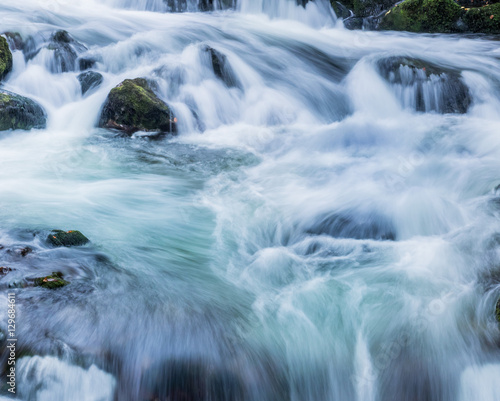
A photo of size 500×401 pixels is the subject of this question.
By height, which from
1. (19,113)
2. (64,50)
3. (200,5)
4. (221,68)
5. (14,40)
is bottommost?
(19,113)

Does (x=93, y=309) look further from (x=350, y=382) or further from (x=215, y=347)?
(x=350, y=382)

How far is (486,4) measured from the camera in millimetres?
11883

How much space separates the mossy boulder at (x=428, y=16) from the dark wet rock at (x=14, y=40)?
962 centimetres

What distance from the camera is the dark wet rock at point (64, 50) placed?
9.13 metres

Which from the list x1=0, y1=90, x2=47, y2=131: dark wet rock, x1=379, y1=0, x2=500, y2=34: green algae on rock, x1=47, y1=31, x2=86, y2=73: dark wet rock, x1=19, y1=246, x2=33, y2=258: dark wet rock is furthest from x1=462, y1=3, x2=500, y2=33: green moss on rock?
x1=19, y1=246, x2=33, y2=258: dark wet rock

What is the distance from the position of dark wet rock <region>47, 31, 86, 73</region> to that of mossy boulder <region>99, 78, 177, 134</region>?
217 centimetres

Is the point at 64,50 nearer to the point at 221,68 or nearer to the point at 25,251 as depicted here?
the point at 221,68

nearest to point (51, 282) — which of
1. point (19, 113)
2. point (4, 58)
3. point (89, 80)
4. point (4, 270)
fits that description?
point (4, 270)

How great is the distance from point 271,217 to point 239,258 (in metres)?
0.90

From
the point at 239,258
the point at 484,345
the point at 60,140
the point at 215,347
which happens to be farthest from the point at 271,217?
the point at 60,140

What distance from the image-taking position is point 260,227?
17.2 ft

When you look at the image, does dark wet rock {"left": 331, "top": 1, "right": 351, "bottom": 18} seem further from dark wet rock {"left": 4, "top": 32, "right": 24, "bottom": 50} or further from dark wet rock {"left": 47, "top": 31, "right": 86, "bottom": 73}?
dark wet rock {"left": 4, "top": 32, "right": 24, "bottom": 50}

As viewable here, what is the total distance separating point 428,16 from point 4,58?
10417 mm

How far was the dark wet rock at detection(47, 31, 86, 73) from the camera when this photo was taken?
9.13 m
